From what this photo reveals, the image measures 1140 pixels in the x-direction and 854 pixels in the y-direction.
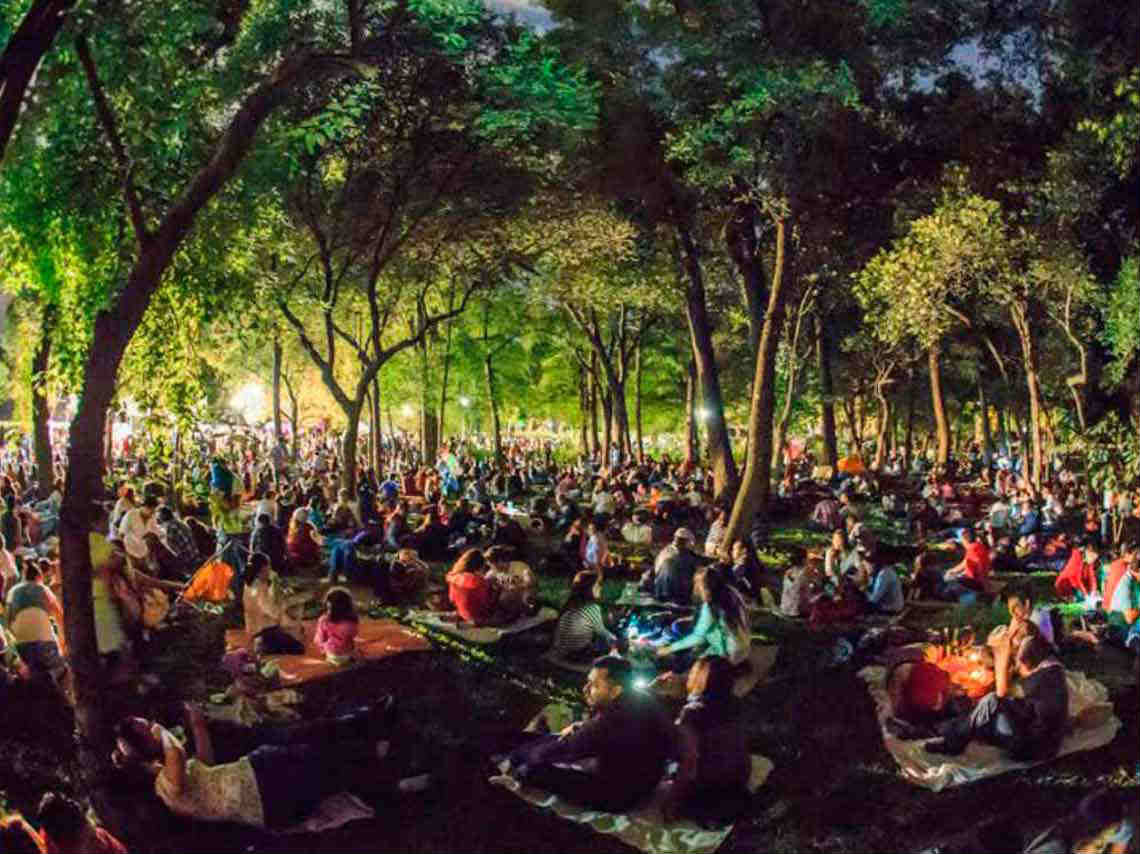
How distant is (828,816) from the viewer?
792 cm

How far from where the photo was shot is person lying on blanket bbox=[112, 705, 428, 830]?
7.42 metres

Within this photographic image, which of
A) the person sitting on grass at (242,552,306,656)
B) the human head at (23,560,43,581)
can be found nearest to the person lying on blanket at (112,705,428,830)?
the human head at (23,560,43,581)

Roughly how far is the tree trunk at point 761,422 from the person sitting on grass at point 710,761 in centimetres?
916

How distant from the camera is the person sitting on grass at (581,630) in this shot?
11555 mm

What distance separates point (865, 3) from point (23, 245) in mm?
13311

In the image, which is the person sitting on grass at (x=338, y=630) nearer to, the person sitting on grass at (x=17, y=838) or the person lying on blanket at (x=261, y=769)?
the person lying on blanket at (x=261, y=769)

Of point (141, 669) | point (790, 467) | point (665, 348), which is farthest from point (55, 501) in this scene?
point (665, 348)

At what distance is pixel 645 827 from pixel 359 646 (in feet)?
18.1

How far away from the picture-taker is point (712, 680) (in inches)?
313

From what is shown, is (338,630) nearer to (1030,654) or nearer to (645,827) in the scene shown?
(645,827)

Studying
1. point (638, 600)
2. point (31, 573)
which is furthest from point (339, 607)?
point (638, 600)

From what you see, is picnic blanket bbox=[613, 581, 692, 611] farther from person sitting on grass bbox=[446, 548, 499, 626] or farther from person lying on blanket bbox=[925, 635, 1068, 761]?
person lying on blanket bbox=[925, 635, 1068, 761]

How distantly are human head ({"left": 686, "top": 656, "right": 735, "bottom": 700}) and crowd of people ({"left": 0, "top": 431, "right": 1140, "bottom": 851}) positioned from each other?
16 millimetres

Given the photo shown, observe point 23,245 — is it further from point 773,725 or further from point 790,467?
point 790,467
